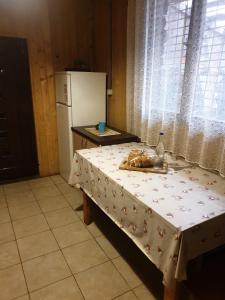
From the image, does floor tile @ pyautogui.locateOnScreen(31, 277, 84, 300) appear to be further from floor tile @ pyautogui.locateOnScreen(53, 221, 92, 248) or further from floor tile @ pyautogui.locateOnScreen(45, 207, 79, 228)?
floor tile @ pyautogui.locateOnScreen(45, 207, 79, 228)

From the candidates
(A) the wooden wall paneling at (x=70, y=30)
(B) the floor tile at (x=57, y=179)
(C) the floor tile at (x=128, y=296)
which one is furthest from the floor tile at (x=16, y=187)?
(C) the floor tile at (x=128, y=296)

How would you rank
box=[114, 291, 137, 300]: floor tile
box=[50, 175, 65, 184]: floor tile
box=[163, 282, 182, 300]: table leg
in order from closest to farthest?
1. box=[163, 282, 182, 300]: table leg
2. box=[114, 291, 137, 300]: floor tile
3. box=[50, 175, 65, 184]: floor tile

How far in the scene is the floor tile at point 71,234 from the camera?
211 cm

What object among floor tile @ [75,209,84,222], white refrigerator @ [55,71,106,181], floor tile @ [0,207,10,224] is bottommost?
floor tile @ [0,207,10,224]

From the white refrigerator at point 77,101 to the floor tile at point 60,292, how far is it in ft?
5.43

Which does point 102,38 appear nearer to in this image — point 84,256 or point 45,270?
point 84,256

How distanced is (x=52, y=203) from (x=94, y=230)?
75cm

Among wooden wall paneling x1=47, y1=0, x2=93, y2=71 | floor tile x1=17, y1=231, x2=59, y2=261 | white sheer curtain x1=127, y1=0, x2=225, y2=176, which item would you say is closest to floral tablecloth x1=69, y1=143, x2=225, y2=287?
white sheer curtain x1=127, y1=0, x2=225, y2=176

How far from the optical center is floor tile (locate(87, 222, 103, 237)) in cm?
222

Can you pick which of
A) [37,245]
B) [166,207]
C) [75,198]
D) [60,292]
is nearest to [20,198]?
[75,198]

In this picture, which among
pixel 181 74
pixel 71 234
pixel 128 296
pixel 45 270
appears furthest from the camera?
pixel 71 234

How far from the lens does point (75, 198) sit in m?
2.89

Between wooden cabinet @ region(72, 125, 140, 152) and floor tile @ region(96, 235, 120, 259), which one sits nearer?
floor tile @ region(96, 235, 120, 259)

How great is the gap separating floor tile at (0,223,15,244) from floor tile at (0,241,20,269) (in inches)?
2.8
